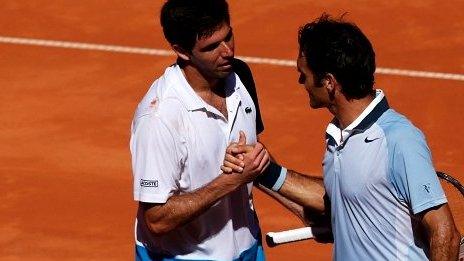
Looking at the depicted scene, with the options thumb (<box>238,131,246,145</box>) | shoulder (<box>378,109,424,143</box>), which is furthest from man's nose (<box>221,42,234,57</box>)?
shoulder (<box>378,109,424,143</box>)

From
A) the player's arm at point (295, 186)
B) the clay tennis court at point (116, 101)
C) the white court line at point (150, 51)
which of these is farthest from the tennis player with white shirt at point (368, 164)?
the white court line at point (150, 51)

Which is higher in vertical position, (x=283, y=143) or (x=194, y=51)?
(x=194, y=51)

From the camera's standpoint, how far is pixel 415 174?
5.63 metres

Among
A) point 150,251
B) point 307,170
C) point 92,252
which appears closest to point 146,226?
point 150,251

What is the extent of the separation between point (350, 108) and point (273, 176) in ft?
2.68

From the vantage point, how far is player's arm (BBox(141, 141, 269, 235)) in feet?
20.3

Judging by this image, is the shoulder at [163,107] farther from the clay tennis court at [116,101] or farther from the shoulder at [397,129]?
the clay tennis court at [116,101]

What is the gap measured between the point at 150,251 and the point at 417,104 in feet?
21.7

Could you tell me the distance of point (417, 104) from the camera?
12820mm

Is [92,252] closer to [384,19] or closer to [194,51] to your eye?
[194,51]

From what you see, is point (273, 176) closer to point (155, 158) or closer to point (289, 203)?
point (289, 203)

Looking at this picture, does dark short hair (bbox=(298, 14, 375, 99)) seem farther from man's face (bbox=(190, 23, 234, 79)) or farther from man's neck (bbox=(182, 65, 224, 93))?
man's neck (bbox=(182, 65, 224, 93))

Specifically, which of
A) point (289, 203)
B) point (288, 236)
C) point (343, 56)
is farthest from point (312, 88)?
point (289, 203)

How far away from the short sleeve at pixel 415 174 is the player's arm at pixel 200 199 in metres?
0.77
